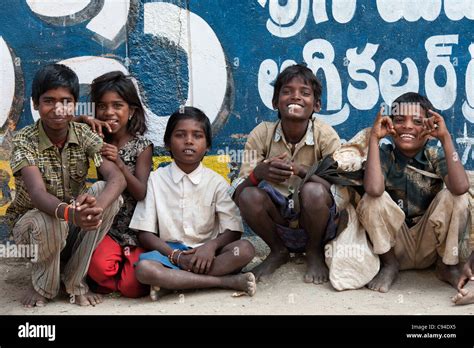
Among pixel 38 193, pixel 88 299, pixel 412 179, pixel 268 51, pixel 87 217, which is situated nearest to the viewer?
pixel 87 217

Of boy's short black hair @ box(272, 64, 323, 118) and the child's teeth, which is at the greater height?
boy's short black hair @ box(272, 64, 323, 118)

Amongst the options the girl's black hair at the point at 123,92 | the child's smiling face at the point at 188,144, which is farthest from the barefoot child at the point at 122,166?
the child's smiling face at the point at 188,144

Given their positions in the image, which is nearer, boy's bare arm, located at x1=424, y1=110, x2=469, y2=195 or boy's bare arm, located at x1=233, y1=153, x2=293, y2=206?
boy's bare arm, located at x1=424, y1=110, x2=469, y2=195

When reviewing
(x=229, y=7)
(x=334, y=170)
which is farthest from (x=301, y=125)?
(x=229, y=7)

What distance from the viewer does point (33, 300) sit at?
4.09 metres

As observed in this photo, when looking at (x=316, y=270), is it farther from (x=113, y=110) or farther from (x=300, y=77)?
(x=113, y=110)

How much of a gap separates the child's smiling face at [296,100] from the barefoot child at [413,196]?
48cm

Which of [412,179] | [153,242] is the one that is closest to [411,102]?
[412,179]

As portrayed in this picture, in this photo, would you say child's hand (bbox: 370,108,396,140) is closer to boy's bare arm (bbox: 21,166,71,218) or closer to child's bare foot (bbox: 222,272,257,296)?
child's bare foot (bbox: 222,272,257,296)

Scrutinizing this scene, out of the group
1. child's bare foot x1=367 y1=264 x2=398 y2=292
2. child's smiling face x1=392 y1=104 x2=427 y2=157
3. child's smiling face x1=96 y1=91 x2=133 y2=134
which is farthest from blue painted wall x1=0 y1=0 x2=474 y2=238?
child's bare foot x1=367 y1=264 x2=398 y2=292

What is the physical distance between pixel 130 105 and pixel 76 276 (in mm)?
1139

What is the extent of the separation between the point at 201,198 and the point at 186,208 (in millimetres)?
112

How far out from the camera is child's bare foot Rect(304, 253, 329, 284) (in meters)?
4.31

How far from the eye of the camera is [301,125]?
4.54 metres
